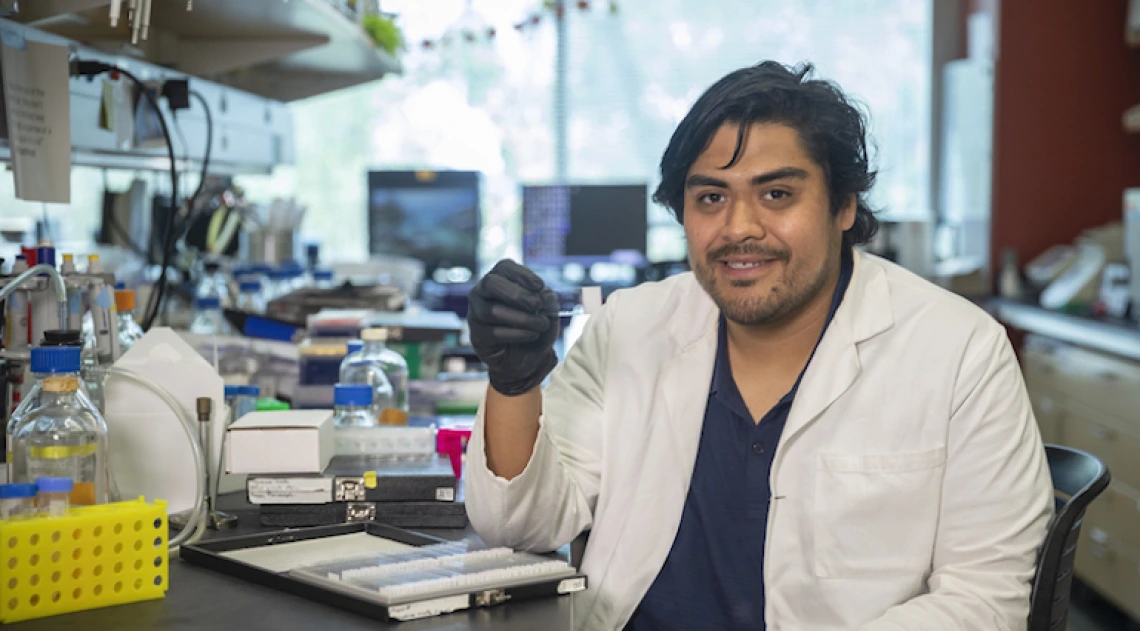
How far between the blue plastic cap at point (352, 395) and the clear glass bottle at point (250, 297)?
4.18 ft

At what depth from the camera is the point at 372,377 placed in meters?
2.28

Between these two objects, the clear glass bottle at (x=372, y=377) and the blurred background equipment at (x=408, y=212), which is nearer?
the blurred background equipment at (x=408, y=212)

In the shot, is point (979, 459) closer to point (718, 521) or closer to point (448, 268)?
point (718, 521)

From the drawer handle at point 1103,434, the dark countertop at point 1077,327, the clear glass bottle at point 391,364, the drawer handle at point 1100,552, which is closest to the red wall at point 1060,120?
the dark countertop at point 1077,327

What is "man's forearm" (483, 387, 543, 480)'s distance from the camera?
149 cm

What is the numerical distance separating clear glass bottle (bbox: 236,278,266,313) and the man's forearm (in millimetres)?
1613

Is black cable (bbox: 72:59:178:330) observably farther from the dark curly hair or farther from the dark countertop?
the dark countertop

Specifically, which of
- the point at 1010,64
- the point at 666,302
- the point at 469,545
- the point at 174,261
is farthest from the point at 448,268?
the point at 469,545

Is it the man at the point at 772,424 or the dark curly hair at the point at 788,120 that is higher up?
the dark curly hair at the point at 788,120

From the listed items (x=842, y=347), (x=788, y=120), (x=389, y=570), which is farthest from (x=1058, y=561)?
(x=389, y=570)

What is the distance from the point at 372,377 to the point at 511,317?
97 cm

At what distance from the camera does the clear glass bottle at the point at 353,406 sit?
177 cm

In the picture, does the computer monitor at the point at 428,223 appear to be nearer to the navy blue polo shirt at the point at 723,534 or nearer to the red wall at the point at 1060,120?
the red wall at the point at 1060,120

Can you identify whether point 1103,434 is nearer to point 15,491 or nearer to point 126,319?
point 126,319
